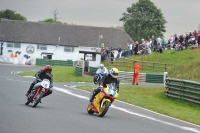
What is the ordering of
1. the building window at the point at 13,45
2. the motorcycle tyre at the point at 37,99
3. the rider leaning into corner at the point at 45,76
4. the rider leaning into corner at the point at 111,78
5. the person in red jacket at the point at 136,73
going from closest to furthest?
the rider leaning into corner at the point at 111,78
the motorcycle tyre at the point at 37,99
the rider leaning into corner at the point at 45,76
the person in red jacket at the point at 136,73
the building window at the point at 13,45

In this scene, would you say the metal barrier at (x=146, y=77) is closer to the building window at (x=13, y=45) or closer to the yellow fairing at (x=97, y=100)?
the yellow fairing at (x=97, y=100)

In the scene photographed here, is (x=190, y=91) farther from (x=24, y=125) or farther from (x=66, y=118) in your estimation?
(x=24, y=125)

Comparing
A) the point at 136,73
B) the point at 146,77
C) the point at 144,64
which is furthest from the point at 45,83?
the point at 144,64

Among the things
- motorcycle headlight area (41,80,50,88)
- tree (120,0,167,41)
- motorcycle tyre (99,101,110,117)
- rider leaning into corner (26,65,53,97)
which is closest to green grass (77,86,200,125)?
motorcycle tyre (99,101,110,117)

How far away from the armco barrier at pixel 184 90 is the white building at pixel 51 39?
6822 centimetres

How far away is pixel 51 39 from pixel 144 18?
2105 centimetres

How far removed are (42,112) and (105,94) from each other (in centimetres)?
212

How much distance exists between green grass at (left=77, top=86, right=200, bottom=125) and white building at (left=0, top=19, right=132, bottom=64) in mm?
65798

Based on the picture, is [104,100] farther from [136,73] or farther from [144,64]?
[144,64]

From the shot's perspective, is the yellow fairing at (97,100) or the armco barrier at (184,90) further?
the armco barrier at (184,90)

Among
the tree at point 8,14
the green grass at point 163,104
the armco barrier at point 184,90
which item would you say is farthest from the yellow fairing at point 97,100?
the tree at point 8,14

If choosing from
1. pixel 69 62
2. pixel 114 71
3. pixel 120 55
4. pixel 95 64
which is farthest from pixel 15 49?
pixel 114 71

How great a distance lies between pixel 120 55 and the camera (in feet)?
199

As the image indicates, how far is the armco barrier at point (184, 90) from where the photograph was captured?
27.6 meters
